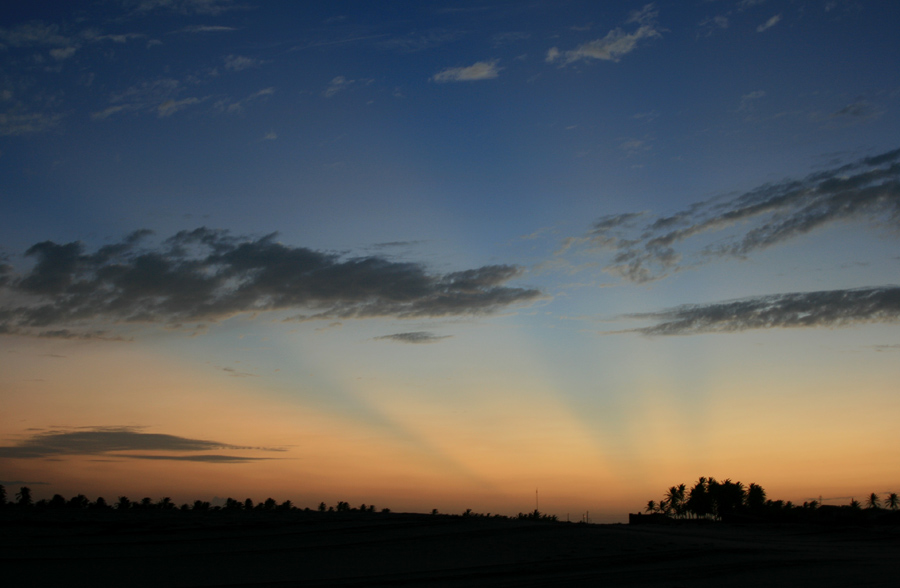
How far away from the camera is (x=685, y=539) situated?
24.2 metres

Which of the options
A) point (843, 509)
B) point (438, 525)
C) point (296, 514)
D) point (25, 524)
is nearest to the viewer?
point (25, 524)

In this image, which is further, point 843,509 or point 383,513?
point 843,509

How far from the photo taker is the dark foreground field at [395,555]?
51.3 feet

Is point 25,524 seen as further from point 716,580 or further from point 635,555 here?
→ point 716,580

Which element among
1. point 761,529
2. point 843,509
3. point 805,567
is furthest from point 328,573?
point 843,509

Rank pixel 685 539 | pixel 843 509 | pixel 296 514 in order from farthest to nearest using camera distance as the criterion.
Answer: pixel 843 509
pixel 296 514
pixel 685 539

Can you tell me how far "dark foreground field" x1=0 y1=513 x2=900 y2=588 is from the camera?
51.3 ft

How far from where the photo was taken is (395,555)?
1958 centimetres

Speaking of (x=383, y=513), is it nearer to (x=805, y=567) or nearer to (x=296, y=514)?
(x=296, y=514)

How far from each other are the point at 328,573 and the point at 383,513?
14676mm

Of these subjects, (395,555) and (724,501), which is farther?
(724,501)

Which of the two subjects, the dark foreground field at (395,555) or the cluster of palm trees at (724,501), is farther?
the cluster of palm trees at (724,501)

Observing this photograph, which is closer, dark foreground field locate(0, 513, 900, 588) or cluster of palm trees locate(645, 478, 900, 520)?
dark foreground field locate(0, 513, 900, 588)

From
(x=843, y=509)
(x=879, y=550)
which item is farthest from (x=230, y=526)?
(x=843, y=509)
